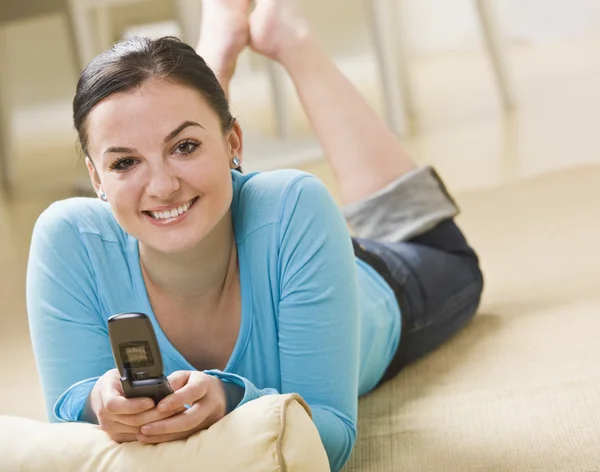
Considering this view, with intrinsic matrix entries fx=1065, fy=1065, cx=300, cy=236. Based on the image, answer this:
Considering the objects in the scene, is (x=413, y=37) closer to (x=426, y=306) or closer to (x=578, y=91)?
(x=578, y=91)

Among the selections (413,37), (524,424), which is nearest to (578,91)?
(413,37)

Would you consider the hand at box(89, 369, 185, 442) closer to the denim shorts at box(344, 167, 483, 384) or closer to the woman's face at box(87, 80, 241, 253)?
the woman's face at box(87, 80, 241, 253)

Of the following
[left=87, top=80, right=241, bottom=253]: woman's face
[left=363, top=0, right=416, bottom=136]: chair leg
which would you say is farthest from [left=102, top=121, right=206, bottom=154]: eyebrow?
[left=363, top=0, right=416, bottom=136]: chair leg

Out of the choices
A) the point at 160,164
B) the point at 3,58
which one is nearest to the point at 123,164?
the point at 160,164

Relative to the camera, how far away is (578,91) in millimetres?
3609

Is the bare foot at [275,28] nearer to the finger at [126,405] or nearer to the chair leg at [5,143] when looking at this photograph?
the finger at [126,405]

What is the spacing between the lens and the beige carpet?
3.79 feet

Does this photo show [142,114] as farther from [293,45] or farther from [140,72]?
[293,45]

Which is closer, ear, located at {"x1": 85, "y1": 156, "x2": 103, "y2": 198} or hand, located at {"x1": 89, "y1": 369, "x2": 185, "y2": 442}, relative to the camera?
hand, located at {"x1": 89, "y1": 369, "x2": 185, "y2": 442}

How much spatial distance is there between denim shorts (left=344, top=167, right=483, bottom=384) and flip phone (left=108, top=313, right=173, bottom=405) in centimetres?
59

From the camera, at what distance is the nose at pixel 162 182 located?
106 cm

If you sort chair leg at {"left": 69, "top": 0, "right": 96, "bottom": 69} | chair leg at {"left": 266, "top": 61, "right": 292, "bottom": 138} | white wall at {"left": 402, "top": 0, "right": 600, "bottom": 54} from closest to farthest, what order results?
chair leg at {"left": 69, "top": 0, "right": 96, "bottom": 69} < chair leg at {"left": 266, "top": 61, "right": 292, "bottom": 138} < white wall at {"left": 402, "top": 0, "right": 600, "bottom": 54}

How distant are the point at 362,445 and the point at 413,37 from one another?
3906mm

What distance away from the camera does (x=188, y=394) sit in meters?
0.98
